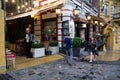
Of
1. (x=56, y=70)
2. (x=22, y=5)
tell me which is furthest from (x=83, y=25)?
(x=56, y=70)

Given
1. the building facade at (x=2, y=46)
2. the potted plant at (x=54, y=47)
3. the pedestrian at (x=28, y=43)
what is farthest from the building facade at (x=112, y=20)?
the building facade at (x=2, y=46)

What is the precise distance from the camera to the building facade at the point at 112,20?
2756 cm

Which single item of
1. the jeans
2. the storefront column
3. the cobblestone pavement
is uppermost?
the storefront column

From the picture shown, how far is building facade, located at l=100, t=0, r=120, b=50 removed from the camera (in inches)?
1085

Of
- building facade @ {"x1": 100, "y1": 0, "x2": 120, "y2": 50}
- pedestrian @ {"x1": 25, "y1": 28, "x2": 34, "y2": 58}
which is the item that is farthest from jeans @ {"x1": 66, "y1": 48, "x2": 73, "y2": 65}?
building facade @ {"x1": 100, "y1": 0, "x2": 120, "y2": 50}

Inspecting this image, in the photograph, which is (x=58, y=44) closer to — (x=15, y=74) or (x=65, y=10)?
(x=65, y=10)

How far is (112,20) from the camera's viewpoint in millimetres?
28328

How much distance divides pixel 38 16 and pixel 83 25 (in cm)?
354

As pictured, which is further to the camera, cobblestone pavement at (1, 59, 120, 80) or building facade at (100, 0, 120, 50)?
building facade at (100, 0, 120, 50)

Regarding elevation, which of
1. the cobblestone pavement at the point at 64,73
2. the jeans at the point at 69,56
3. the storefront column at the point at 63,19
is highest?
the storefront column at the point at 63,19

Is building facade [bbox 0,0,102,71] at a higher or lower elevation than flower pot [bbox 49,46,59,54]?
higher

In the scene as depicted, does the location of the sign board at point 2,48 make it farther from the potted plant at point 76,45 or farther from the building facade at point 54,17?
the building facade at point 54,17

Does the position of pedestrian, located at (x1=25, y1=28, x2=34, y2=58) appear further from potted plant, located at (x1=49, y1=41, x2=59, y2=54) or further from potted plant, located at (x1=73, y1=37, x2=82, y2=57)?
potted plant, located at (x1=73, y1=37, x2=82, y2=57)

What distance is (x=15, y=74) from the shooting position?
10484 millimetres
